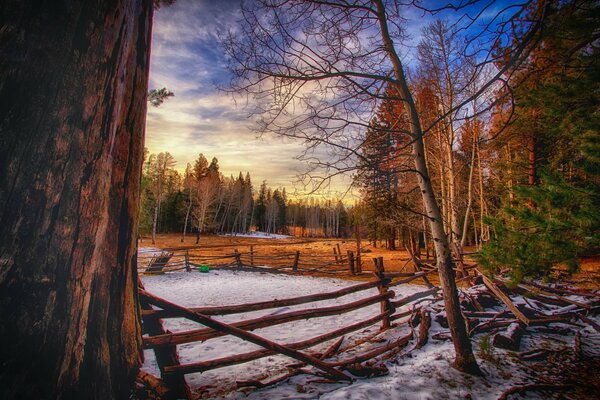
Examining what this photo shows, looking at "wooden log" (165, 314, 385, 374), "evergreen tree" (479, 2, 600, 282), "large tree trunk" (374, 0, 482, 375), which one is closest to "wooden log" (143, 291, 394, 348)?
"wooden log" (165, 314, 385, 374)

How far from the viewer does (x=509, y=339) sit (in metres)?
4.09

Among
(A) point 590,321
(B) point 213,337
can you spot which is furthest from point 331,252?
(B) point 213,337

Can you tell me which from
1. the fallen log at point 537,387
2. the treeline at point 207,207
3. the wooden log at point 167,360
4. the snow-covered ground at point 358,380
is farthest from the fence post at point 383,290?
the treeline at point 207,207

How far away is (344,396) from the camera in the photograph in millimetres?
2898

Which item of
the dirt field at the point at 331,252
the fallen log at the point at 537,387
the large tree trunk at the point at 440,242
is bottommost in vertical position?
the dirt field at the point at 331,252

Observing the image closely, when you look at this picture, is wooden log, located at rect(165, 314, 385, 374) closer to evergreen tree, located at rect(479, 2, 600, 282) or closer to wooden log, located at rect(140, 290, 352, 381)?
wooden log, located at rect(140, 290, 352, 381)

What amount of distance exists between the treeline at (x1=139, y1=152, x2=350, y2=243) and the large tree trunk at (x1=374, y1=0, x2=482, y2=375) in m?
18.3

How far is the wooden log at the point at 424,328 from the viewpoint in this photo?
4.39m

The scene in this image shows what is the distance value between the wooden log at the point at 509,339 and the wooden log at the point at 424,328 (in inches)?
38.4

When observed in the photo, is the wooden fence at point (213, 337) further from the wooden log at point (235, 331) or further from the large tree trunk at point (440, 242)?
the large tree trunk at point (440, 242)

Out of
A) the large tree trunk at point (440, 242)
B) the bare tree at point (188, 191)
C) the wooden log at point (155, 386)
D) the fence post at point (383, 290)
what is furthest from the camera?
the bare tree at point (188, 191)

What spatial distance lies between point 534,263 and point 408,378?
2447 millimetres

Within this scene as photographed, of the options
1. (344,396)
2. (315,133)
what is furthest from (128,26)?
(344,396)

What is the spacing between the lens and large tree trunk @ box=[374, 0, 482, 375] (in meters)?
3.52
